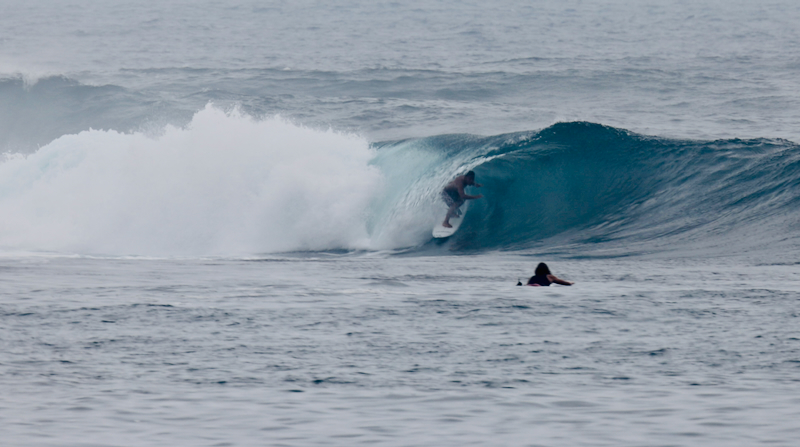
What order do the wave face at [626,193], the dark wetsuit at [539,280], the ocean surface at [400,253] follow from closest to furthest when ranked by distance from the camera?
the ocean surface at [400,253] < the dark wetsuit at [539,280] < the wave face at [626,193]

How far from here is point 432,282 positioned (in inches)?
Answer: 419

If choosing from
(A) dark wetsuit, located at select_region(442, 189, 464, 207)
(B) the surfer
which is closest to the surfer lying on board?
(A) dark wetsuit, located at select_region(442, 189, 464, 207)

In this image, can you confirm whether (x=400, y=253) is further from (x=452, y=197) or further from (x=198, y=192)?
(x=198, y=192)

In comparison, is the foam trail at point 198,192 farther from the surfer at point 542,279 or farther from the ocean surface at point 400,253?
the surfer at point 542,279

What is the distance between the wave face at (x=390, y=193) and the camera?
14773 millimetres

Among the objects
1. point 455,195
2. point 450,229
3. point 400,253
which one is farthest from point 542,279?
point 455,195

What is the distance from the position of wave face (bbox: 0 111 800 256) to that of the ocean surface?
0.06m

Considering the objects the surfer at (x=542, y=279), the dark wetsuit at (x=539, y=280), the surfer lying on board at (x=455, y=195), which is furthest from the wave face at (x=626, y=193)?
the dark wetsuit at (x=539, y=280)

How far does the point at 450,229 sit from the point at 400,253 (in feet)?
3.47

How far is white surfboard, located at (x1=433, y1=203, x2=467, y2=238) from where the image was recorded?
1542 centimetres

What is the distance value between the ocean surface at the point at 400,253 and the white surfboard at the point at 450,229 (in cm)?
31

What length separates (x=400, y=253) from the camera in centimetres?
1502

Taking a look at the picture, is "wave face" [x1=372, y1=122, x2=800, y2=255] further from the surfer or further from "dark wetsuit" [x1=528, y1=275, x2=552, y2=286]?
"dark wetsuit" [x1=528, y1=275, x2=552, y2=286]

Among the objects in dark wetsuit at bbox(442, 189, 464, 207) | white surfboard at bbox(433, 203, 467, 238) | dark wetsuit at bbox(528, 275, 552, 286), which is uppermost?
dark wetsuit at bbox(442, 189, 464, 207)
